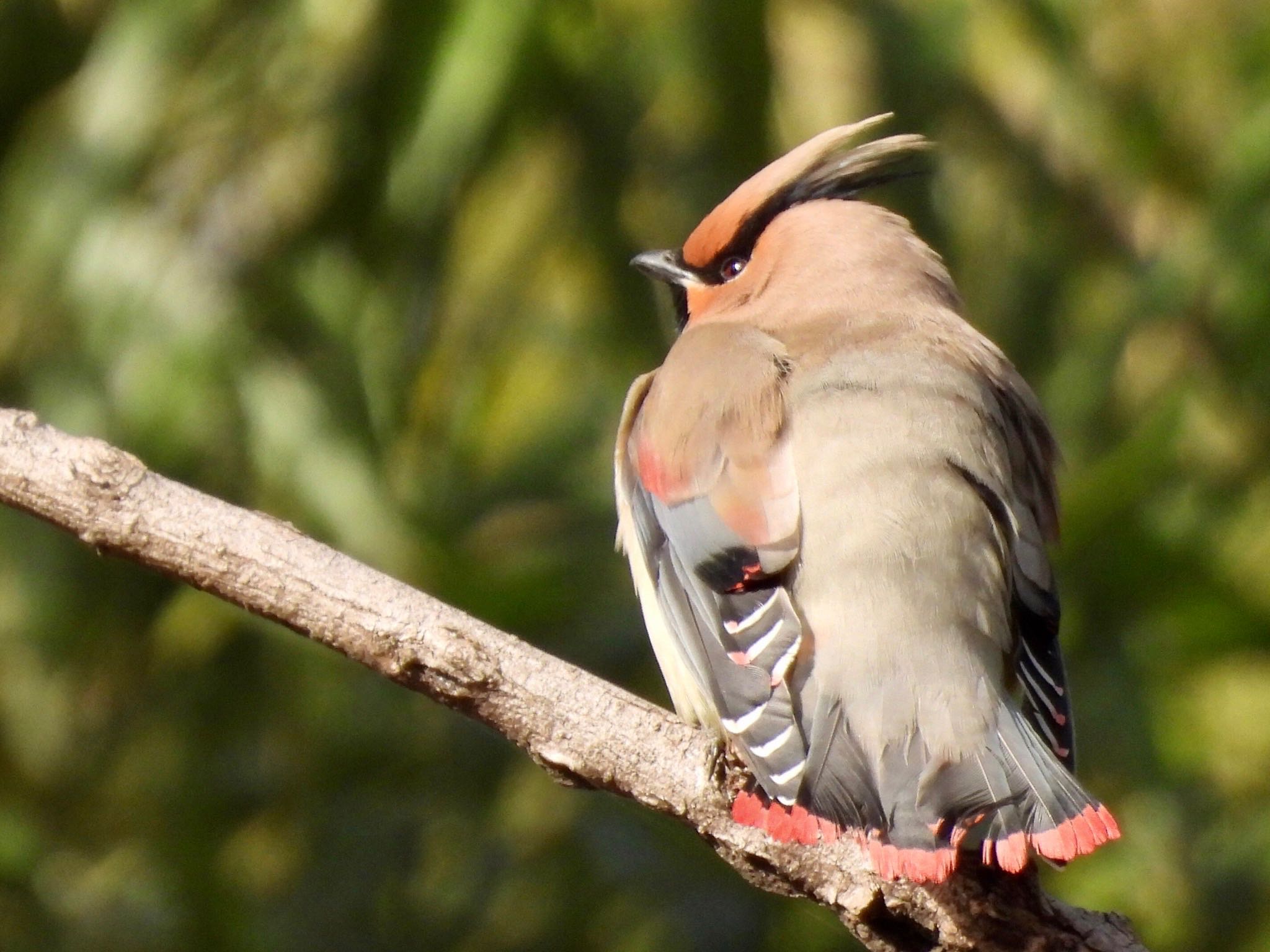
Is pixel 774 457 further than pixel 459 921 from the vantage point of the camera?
No

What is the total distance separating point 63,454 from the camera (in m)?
3.15

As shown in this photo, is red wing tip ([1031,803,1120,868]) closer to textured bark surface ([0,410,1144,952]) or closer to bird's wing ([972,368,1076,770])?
textured bark surface ([0,410,1144,952])

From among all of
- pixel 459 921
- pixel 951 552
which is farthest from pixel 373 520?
pixel 951 552

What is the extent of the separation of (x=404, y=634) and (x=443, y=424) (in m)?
2.71

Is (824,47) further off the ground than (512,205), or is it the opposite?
(824,47)

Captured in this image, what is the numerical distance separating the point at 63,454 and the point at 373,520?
67.3 inches

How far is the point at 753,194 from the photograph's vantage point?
4.50 m

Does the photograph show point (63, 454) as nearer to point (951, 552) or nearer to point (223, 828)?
point (951, 552)

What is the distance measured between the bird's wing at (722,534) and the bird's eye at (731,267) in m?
0.56

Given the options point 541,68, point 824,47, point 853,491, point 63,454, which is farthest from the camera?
point 824,47

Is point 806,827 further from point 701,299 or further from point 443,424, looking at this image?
point 443,424

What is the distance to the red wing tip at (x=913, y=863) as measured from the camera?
2705 mm

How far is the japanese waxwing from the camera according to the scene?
2.89 meters

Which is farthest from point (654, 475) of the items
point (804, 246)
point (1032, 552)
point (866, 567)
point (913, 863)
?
point (913, 863)
